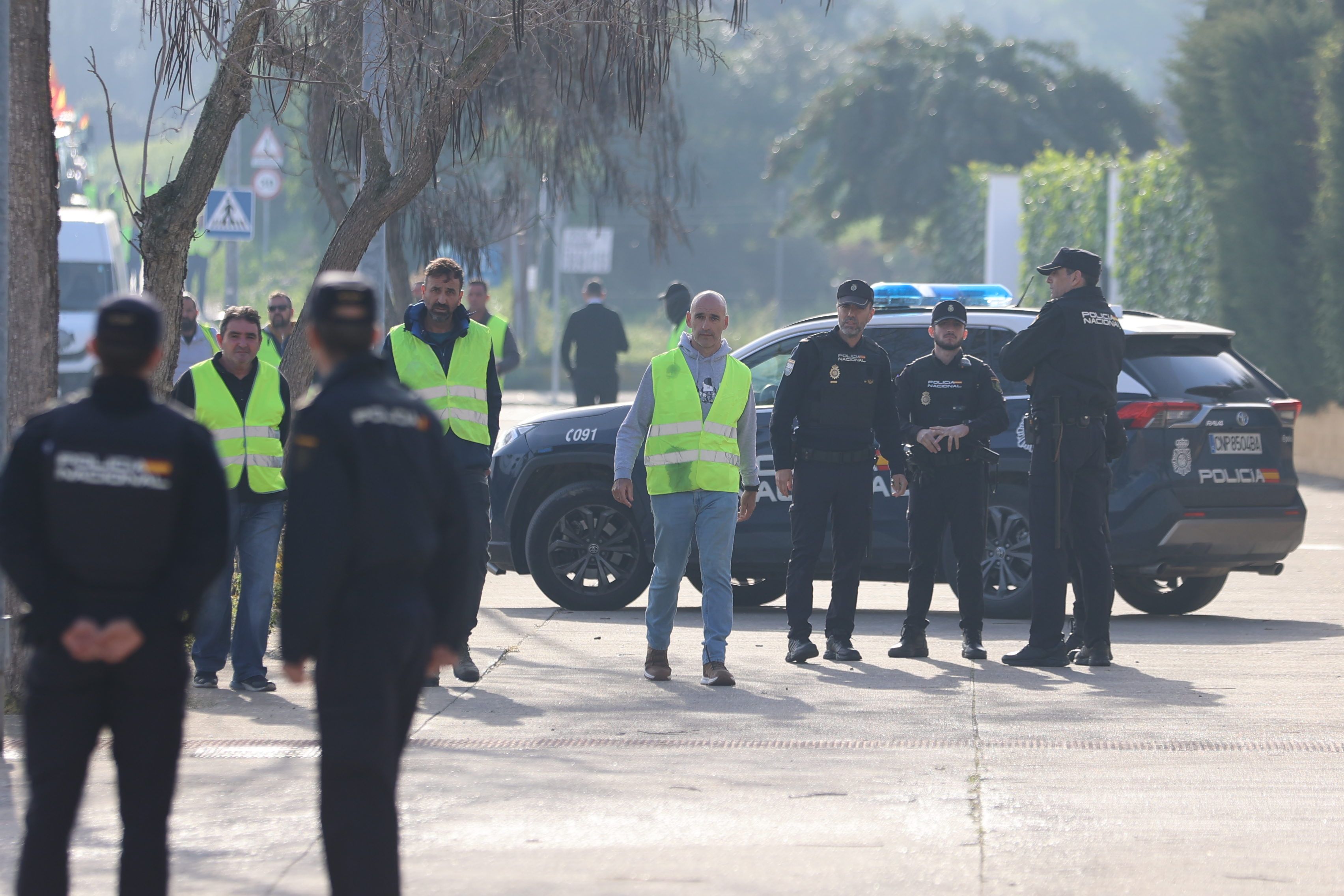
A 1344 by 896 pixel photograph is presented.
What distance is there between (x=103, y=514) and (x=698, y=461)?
4647 millimetres

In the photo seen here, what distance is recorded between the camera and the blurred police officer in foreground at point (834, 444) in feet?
30.8

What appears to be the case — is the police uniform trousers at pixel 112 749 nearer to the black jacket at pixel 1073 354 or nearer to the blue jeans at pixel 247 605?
the blue jeans at pixel 247 605

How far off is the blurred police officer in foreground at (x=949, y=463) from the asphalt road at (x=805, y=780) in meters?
0.31

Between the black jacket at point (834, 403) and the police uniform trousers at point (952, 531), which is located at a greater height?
the black jacket at point (834, 403)

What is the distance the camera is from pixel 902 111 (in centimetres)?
4834

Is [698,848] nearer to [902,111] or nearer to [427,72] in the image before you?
[427,72]

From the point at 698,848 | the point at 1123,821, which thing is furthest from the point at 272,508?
the point at 1123,821

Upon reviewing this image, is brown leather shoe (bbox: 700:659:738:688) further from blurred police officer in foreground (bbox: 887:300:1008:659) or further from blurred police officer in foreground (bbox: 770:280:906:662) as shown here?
blurred police officer in foreground (bbox: 887:300:1008:659)

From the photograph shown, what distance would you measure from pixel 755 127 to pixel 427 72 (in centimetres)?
7838

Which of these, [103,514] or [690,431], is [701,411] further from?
[103,514]

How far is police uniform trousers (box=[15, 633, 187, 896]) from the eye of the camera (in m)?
4.13

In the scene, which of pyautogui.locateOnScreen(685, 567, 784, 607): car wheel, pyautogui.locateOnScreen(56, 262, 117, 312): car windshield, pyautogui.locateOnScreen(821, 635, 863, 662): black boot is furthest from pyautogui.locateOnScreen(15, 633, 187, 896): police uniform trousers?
pyautogui.locateOnScreen(56, 262, 117, 312): car windshield

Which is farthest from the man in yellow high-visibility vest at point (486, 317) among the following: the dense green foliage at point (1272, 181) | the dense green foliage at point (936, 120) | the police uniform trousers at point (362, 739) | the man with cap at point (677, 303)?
the dense green foliage at point (936, 120)

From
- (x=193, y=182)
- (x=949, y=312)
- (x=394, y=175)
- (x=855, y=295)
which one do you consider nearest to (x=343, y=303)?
(x=193, y=182)
